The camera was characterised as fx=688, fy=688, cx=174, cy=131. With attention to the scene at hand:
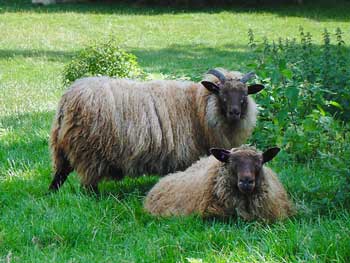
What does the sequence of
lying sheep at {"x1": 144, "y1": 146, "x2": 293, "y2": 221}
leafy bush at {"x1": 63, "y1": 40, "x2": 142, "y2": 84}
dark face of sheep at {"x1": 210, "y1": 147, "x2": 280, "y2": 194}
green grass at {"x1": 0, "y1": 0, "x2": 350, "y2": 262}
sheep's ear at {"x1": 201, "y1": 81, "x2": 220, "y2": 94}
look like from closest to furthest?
green grass at {"x1": 0, "y1": 0, "x2": 350, "y2": 262}
dark face of sheep at {"x1": 210, "y1": 147, "x2": 280, "y2": 194}
lying sheep at {"x1": 144, "y1": 146, "x2": 293, "y2": 221}
sheep's ear at {"x1": 201, "y1": 81, "x2": 220, "y2": 94}
leafy bush at {"x1": 63, "y1": 40, "x2": 142, "y2": 84}

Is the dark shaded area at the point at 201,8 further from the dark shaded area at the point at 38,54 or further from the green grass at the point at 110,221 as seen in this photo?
the green grass at the point at 110,221

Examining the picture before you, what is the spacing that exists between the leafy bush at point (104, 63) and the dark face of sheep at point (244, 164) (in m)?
5.19

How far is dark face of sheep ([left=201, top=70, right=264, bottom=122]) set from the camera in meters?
6.70

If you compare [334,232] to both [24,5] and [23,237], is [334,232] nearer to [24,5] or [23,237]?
[23,237]

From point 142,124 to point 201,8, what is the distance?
21.1 m

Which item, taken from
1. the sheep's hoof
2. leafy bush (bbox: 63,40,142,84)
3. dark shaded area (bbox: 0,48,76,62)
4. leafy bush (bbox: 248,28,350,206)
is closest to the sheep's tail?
the sheep's hoof

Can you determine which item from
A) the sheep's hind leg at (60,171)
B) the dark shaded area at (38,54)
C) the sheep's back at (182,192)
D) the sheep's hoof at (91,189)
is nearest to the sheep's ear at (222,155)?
the sheep's back at (182,192)

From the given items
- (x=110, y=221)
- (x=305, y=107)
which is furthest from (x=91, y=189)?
(x=305, y=107)

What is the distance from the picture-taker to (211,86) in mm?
6836

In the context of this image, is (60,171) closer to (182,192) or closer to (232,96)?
(182,192)

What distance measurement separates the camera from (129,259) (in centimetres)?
466

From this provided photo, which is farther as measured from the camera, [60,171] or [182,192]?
[60,171]

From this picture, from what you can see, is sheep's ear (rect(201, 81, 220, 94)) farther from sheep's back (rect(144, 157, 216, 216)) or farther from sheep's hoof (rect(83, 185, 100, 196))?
sheep's hoof (rect(83, 185, 100, 196))

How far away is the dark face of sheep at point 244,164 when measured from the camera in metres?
5.39
